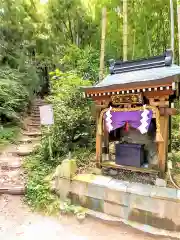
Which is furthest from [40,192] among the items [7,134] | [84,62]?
[84,62]

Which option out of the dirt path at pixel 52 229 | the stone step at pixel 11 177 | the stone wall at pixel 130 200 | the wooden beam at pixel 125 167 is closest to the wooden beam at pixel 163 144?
the wooden beam at pixel 125 167

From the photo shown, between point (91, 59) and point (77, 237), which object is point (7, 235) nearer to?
point (77, 237)

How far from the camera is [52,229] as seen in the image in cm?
380

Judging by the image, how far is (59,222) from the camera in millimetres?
4031

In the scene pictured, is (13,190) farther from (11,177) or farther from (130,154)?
(130,154)

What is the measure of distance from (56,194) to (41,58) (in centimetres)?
916

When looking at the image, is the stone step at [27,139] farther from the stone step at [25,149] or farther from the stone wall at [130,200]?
the stone wall at [130,200]

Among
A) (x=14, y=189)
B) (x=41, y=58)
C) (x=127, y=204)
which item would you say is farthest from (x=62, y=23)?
(x=127, y=204)

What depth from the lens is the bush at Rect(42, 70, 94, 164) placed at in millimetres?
5992

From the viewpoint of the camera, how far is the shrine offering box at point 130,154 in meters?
4.50

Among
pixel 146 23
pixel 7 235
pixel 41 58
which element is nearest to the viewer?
pixel 7 235

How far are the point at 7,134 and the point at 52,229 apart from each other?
4.75 metres

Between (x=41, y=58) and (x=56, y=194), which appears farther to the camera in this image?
(x=41, y=58)

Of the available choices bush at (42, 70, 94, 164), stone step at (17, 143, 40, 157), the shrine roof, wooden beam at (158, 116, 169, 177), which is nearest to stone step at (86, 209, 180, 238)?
wooden beam at (158, 116, 169, 177)
